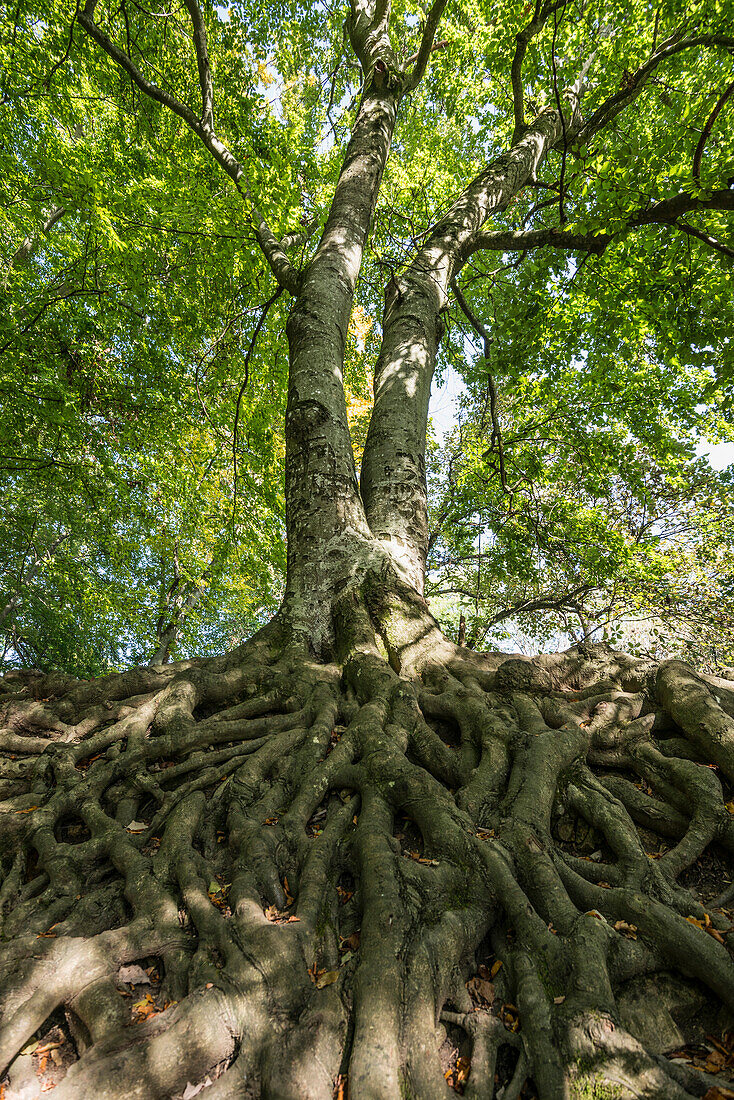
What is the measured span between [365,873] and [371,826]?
0.83 feet

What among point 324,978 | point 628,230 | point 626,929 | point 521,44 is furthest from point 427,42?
point 324,978

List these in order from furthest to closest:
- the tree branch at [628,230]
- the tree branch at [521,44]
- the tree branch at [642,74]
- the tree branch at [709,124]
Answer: the tree branch at [642,74] → the tree branch at [521,44] → the tree branch at [628,230] → the tree branch at [709,124]

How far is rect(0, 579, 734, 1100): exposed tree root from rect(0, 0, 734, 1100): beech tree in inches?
0.4

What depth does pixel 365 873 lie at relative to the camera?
2.13m

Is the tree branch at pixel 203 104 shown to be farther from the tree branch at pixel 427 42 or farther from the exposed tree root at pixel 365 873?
the exposed tree root at pixel 365 873

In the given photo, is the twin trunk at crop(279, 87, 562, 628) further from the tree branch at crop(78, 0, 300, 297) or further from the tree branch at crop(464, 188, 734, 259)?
the tree branch at crop(78, 0, 300, 297)

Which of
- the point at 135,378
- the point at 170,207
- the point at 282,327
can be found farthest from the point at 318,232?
the point at 135,378

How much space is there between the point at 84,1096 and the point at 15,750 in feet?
7.65

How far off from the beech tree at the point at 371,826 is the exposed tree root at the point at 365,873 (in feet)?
0.04

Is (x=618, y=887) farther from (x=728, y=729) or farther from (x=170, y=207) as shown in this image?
(x=170, y=207)

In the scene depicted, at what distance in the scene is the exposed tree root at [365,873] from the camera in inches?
60.7

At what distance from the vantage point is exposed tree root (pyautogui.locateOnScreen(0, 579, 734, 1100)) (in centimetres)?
154

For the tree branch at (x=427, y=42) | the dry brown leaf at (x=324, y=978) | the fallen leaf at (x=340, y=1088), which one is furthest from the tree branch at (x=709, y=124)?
the fallen leaf at (x=340, y=1088)

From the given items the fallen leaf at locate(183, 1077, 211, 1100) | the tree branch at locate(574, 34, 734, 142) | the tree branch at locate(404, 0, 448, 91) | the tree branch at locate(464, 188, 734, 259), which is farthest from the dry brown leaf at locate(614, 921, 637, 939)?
the tree branch at locate(404, 0, 448, 91)
